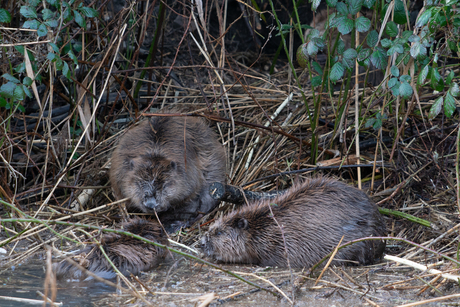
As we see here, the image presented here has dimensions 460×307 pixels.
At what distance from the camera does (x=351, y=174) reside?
14.1 ft

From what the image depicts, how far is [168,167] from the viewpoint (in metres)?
3.95

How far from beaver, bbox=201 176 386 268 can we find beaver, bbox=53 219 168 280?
1.28 feet

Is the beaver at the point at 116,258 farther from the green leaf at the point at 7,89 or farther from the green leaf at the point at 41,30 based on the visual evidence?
the green leaf at the point at 41,30

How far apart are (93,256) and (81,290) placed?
316 millimetres

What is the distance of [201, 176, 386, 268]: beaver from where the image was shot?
3.30 metres

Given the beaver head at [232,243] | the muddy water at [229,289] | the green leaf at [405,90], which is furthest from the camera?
the beaver head at [232,243]

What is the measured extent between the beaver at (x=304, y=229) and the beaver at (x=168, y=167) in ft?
1.83

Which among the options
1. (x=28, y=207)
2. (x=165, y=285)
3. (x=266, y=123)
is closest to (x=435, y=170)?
(x=266, y=123)

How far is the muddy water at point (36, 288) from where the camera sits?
268 cm

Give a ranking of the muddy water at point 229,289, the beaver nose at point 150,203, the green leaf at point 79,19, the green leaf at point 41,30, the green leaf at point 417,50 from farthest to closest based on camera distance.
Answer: the beaver nose at point 150,203
the green leaf at point 79,19
the green leaf at point 41,30
the green leaf at point 417,50
the muddy water at point 229,289

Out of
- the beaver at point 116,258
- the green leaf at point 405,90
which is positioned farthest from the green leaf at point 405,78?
the beaver at point 116,258

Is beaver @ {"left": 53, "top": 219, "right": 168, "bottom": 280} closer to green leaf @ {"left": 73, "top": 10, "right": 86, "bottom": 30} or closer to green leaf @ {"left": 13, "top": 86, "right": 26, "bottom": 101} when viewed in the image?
green leaf @ {"left": 13, "top": 86, "right": 26, "bottom": 101}

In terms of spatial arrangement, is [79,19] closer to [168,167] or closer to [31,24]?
[31,24]

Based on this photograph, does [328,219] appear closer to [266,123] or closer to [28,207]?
[266,123]
